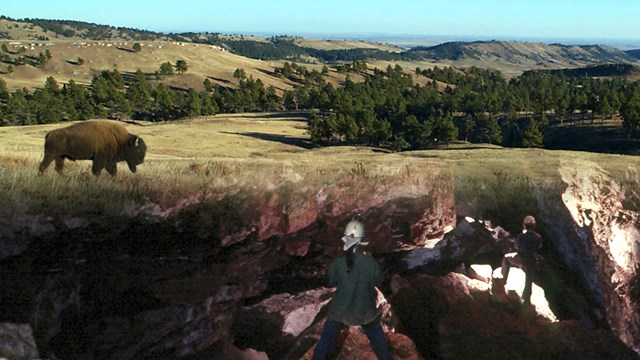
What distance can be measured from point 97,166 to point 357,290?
10.5 metres

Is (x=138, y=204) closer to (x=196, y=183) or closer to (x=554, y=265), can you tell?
(x=196, y=183)

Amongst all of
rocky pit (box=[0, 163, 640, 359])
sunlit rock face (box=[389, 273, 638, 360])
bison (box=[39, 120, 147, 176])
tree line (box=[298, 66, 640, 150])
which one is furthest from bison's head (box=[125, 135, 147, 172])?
tree line (box=[298, 66, 640, 150])

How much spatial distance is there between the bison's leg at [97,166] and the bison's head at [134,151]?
911 mm

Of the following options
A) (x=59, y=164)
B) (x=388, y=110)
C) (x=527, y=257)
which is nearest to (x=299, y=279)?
(x=527, y=257)

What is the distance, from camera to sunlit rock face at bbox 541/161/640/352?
13133mm

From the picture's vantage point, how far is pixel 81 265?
11.2 meters

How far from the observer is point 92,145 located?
14586mm

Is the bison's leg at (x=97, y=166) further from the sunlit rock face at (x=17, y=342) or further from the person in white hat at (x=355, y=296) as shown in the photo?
the person in white hat at (x=355, y=296)

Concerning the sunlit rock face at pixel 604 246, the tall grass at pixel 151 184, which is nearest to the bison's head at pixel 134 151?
the tall grass at pixel 151 184

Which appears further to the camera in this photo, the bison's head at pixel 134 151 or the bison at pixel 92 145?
the bison's head at pixel 134 151

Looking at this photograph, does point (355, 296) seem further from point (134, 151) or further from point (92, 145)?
point (134, 151)

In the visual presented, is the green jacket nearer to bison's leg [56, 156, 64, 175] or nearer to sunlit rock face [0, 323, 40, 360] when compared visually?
sunlit rock face [0, 323, 40, 360]

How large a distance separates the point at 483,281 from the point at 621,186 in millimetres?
8785

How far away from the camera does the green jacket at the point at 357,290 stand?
7.70 metres
